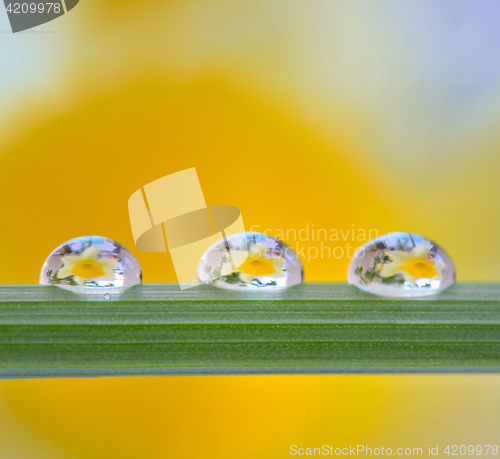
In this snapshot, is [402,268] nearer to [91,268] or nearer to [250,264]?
[250,264]

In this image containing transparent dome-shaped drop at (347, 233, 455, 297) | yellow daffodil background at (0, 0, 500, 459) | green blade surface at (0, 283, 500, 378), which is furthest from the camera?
yellow daffodil background at (0, 0, 500, 459)

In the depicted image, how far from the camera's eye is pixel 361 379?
4.70ft

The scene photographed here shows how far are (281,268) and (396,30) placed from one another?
6.25 feet

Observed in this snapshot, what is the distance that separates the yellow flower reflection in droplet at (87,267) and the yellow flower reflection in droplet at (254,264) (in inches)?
4.7

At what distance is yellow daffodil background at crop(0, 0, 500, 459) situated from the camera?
4.58 ft

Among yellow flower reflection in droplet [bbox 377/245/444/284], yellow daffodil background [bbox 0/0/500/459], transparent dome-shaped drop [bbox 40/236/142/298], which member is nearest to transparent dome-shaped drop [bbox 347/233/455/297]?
yellow flower reflection in droplet [bbox 377/245/444/284]

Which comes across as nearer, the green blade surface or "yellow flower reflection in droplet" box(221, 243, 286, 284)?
the green blade surface

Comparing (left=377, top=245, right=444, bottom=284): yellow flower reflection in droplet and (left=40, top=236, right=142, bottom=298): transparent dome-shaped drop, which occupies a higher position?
(left=40, top=236, right=142, bottom=298): transparent dome-shaped drop

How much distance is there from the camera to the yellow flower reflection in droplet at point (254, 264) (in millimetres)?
437

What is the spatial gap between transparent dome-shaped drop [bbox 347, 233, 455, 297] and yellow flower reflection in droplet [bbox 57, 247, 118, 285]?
0.25 metres

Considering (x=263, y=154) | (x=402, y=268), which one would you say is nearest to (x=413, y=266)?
(x=402, y=268)

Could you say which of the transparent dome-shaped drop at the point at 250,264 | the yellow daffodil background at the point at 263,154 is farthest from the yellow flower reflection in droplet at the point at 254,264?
the yellow daffodil background at the point at 263,154

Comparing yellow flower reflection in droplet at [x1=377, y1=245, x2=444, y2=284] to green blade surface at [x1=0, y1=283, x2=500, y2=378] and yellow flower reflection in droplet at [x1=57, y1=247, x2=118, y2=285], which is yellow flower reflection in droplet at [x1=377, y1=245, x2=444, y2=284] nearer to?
green blade surface at [x1=0, y1=283, x2=500, y2=378]

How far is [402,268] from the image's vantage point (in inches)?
17.5
